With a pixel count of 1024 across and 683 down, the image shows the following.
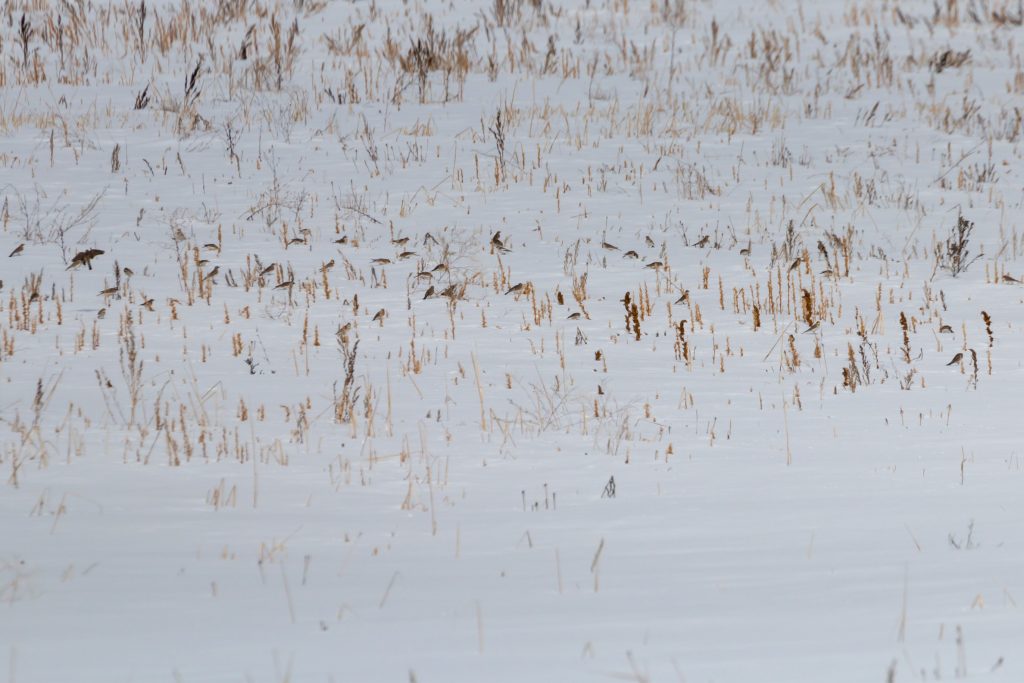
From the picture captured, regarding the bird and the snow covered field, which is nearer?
the snow covered field

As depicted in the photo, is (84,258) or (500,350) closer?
(500,350)

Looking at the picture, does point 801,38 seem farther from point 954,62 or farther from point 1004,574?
point 1004,574

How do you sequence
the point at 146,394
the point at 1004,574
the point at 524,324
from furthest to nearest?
the point at 524,324, the point at 146,394, the point at 1004,574

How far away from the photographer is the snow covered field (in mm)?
2502

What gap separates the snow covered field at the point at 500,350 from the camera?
2.50 meters

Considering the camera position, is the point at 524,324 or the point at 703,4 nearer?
the point at 524,324

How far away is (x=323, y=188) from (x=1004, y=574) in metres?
7.92

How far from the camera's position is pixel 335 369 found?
5.78 meters

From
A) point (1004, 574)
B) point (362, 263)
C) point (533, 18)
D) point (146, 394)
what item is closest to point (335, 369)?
point (146, 394)

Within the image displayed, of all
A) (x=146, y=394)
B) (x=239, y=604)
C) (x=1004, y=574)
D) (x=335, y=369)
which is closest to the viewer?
(x=239, y=604)

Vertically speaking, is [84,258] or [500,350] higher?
[84,258]

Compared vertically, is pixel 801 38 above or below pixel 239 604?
above

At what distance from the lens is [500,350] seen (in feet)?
20.5

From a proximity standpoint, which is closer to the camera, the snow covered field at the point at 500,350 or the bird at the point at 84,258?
the snow covered field at the point at 500,350
